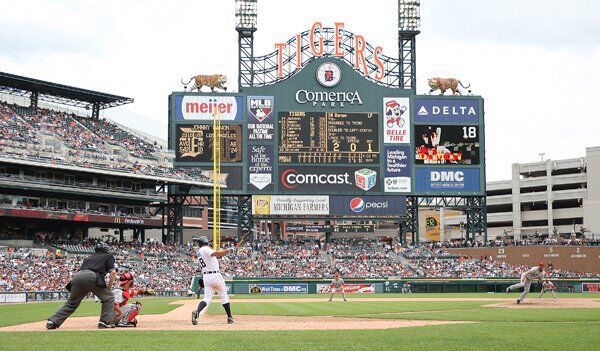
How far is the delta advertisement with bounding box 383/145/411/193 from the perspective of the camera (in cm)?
6303

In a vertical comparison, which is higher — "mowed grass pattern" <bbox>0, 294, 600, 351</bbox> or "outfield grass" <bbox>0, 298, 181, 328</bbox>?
"mowed grass pattern" <bbox>0, 294, 600, 351</bbox>

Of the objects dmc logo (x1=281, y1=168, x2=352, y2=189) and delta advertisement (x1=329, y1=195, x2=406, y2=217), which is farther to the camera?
delta advertisement (x1=329, y1=195, x2=406, y2=217)

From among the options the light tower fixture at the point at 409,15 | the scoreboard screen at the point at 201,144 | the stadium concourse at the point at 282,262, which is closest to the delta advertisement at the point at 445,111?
the light tower fixture at the point at 409,15

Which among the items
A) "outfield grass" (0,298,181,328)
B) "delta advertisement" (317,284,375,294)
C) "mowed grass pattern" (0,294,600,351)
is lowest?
"delta advertisement" (317,284,375,294)

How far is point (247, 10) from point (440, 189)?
881 inches

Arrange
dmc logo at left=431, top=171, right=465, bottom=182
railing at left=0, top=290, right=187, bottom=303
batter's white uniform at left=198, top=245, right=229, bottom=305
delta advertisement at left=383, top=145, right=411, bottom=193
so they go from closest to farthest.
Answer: batter's white uniform at left=198, top=245, right=229, bottom=305
railing at left=0, top=290, right=187, bottom=303
delta advertisement at left=383, top=145, right=411, bottom=193
dmc logo at left=431, top=171, right=465, bottom=182

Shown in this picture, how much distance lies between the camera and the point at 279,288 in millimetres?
55531

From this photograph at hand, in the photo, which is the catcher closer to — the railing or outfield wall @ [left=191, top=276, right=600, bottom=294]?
the railing

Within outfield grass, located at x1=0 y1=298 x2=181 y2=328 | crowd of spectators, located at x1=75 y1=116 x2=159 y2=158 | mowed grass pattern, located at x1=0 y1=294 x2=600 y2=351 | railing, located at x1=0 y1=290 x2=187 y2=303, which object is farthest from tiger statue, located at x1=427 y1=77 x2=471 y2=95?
mowed grass pattern, located at x1=0 y1=294 x2=600 y2=351

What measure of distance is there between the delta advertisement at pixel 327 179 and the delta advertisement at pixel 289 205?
0.71 m

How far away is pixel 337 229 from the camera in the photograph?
6531cm

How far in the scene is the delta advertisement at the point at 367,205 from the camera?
63.2 metres

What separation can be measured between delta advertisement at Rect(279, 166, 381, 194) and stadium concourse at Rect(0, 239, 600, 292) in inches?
254

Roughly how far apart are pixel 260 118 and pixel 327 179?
7390mm
